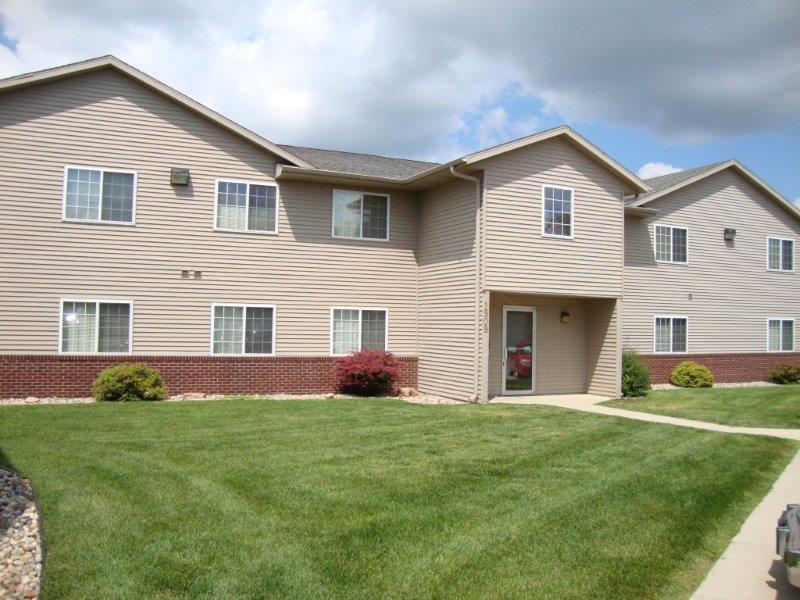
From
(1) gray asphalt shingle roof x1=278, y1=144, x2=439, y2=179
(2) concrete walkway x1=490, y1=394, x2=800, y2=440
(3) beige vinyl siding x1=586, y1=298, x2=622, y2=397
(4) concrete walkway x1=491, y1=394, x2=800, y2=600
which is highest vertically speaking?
(1) gray asphalt shingle roof x1=278, y1=144, x2=439, y2=179

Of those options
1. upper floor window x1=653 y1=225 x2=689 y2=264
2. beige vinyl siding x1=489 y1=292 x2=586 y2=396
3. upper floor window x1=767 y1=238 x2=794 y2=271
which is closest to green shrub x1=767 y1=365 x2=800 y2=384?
upper floor window x1=767 y1=238 x2=794 y2=271

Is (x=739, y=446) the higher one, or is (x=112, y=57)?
(x=112, y=57)

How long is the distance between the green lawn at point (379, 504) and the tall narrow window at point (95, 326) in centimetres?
326

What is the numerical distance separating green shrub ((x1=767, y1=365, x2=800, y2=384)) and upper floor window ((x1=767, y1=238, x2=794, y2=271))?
136 inches

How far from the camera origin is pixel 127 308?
15102 millimetres

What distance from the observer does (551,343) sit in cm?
1756

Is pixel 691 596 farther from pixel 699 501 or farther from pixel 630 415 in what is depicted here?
pixel 630 415

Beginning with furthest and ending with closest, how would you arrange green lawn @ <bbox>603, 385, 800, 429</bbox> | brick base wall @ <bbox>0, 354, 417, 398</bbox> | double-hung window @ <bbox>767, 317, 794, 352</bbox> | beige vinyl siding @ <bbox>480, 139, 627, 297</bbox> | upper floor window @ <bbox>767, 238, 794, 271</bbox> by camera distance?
upper floor window @ <bbox>767, 238, 794, 271</bbox>, double-hung window @ <bbox>767, 317, 794, 352</bbox>, beige vinyl siding @ <bbox>480, 139, 627, 297</bbox>, brick base wall @ <bbox>0, 354, 417, 398</bbox>, green lawn @ <bbox>603, 385, 800, 429</bbox>

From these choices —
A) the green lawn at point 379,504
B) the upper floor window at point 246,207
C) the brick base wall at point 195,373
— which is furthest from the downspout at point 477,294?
the upper floor window at point 246,207

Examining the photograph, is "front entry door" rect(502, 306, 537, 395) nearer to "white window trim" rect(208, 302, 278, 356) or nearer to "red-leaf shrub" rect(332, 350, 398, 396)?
"red-leaf shrub" rect(332, 350, 398, 396)

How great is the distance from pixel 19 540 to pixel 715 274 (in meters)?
21.0

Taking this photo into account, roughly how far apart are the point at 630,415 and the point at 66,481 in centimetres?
1073

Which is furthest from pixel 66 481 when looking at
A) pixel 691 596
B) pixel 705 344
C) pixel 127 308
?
pixel 705 344

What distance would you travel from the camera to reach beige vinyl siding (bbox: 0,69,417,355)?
47.2 ft
